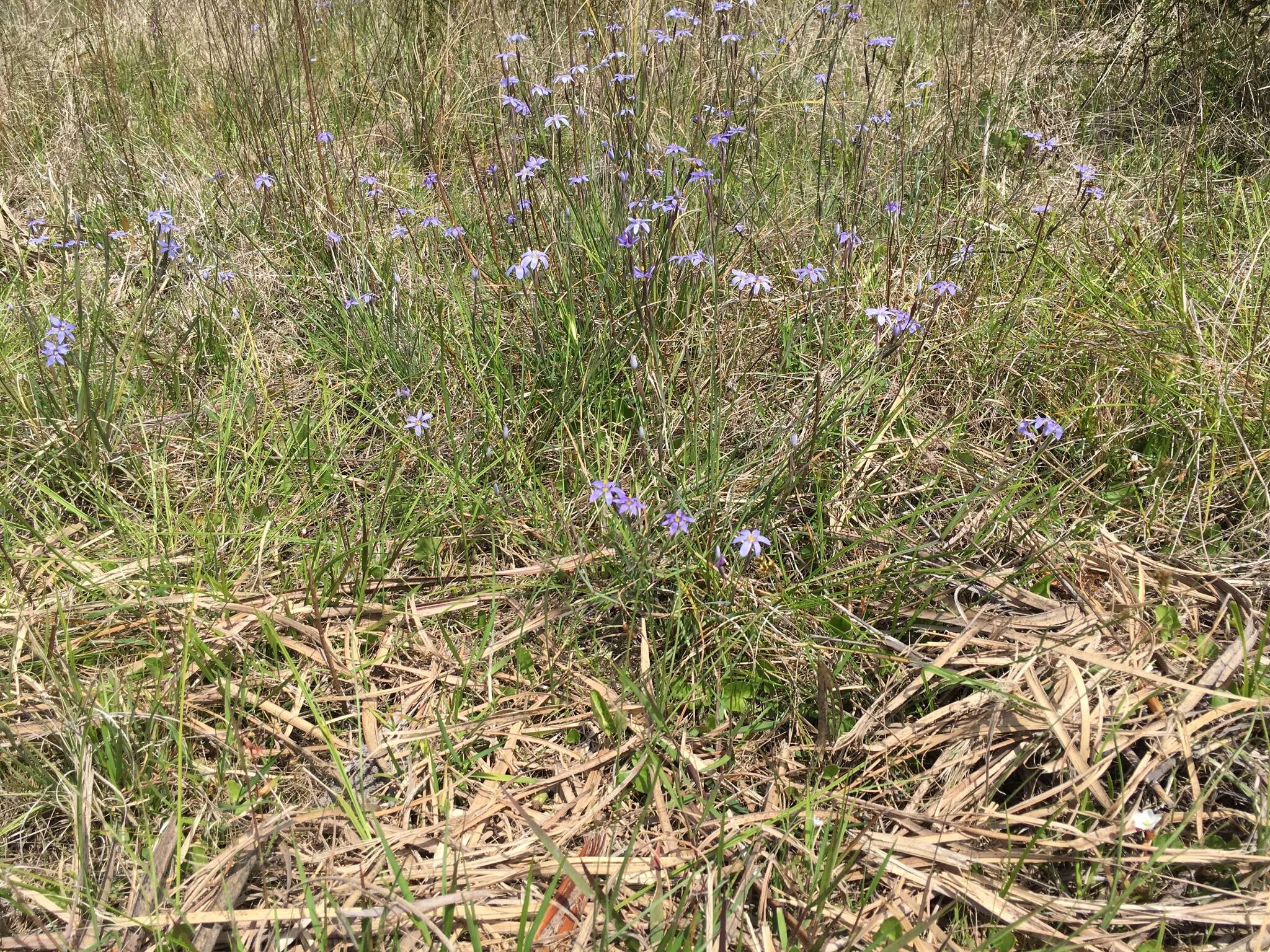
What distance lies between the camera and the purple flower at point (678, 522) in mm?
1790

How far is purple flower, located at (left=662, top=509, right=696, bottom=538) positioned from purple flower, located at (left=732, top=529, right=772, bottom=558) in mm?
107

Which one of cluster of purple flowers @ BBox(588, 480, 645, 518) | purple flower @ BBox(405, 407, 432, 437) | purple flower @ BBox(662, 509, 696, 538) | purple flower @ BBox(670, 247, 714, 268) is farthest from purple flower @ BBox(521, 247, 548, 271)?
purple flower @ BBox(662, 509, 696, 538)

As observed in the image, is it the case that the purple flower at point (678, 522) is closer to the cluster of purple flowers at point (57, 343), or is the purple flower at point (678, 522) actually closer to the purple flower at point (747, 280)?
the purple flower at point (747, 280)

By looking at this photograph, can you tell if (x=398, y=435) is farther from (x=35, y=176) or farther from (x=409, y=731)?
(x=35, y=176)

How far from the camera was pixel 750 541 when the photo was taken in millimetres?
1769

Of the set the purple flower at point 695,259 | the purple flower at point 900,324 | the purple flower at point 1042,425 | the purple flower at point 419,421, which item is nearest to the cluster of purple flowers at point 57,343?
the purple flower at point 419,421

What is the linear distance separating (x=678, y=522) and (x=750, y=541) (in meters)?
0.16

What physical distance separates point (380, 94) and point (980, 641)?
A: 12.1 ft

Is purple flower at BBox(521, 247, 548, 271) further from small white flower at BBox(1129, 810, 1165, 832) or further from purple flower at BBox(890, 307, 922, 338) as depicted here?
small white flower at BBox(1129, 810, 1165, 832)

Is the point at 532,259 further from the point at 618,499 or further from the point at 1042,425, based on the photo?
the point at 1042,425

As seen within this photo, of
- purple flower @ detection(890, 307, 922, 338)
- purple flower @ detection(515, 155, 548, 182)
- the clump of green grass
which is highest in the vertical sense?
purple flower @ detection(515, 155, 548, 182)

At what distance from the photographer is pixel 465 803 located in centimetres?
157

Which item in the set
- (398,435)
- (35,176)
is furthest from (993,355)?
(35,176)

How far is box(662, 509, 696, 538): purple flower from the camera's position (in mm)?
1790
